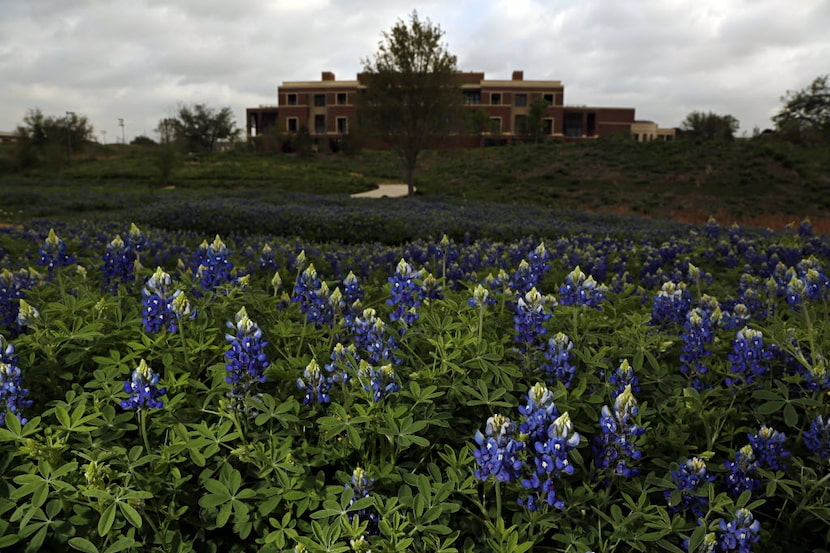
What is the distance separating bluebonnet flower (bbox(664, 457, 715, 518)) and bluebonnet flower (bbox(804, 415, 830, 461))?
543 millimetres

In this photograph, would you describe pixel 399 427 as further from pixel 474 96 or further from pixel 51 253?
pixel 474 96

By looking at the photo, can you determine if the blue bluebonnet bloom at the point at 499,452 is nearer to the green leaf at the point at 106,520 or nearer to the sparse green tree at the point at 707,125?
the green leaf at the point at 106,520

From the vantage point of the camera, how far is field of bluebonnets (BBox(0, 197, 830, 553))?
6.63 ft

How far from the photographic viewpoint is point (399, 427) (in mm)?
2195

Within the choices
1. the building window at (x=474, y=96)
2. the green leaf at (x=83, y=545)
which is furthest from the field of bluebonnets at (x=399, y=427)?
the building window at (x=474, y=96)

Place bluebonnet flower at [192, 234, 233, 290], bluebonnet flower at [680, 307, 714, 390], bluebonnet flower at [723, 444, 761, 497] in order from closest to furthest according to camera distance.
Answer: bluebonnet flower at [723, 444, 761, 497], bluebonnet flower at [680, 307, 714, 390], bluebonnet flower at [192, 234, 233, 290]

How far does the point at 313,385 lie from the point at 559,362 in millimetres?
1104

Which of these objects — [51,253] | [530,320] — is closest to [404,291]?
[530,320]

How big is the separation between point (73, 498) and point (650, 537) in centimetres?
207

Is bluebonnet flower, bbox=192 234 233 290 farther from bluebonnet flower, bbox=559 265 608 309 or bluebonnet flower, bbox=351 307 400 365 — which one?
bluebonnet flower, bbox=559 265 608 309

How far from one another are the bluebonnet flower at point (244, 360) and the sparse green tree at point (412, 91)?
82.9 ft

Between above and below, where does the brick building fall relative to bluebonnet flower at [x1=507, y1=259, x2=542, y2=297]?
above

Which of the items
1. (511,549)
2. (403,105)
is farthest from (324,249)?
(403,105)

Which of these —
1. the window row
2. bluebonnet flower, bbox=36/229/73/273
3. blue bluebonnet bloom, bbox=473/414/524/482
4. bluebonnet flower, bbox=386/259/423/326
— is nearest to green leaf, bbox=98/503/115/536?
blue bluebonnet bloom, bbox=473/414/524/482
